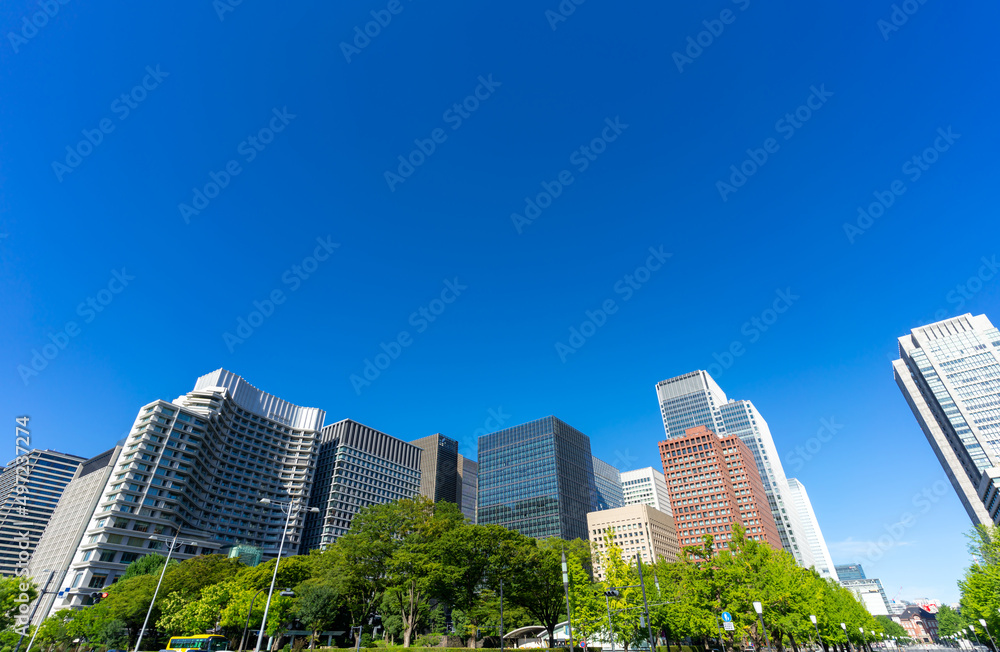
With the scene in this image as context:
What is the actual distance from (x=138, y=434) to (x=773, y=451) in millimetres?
209257

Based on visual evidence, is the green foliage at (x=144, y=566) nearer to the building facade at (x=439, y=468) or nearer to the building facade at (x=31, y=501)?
the building facade at (x=31, y=501)

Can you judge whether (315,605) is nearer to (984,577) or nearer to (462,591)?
(462,591)

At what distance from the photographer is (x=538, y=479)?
5960 inches

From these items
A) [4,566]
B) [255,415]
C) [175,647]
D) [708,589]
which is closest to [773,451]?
[708,589]

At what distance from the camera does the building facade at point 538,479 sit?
475 feet

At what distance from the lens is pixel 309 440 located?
135875 mm

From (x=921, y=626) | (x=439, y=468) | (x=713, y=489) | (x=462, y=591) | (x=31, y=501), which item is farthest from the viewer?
(x=921, y=626)

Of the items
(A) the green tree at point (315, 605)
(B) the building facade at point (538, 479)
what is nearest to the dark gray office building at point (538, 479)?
(B) the building facade at point (538, 479)

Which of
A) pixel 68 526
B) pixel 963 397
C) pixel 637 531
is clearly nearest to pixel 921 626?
pixel 963 397

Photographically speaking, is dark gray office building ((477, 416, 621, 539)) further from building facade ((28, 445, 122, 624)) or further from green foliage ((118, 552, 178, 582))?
building facade ((28, 445, 122, 624))

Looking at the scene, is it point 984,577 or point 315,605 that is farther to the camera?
point 315,605

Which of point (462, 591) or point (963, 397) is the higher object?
point (963, 397)

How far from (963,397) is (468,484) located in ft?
513

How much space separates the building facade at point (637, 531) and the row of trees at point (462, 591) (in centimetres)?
8479
